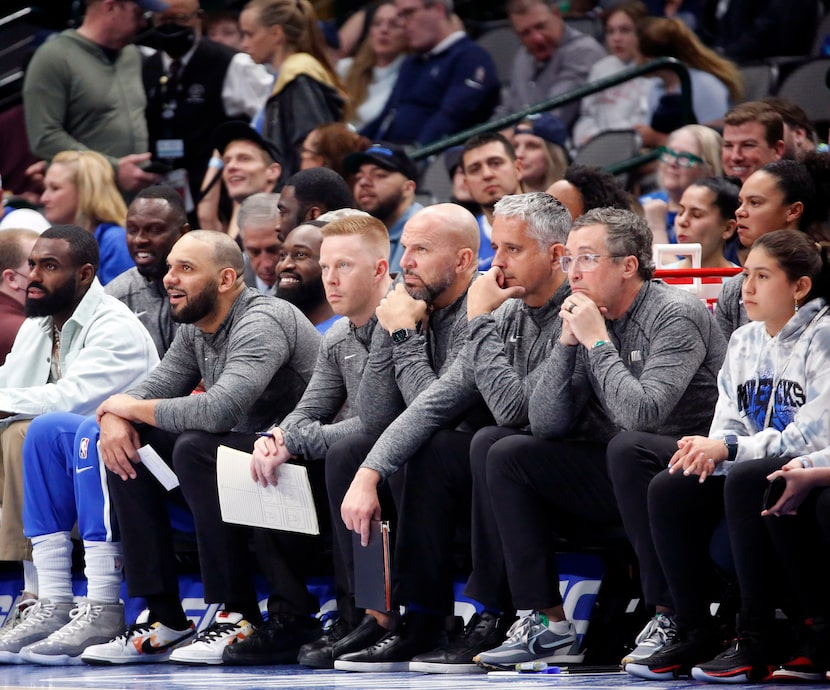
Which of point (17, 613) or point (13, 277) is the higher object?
point (13, 277)

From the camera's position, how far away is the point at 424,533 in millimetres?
4992

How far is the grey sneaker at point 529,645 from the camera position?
4.77 m

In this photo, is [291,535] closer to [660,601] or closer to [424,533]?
[424,533]

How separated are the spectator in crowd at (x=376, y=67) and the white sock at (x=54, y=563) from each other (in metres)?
4.60

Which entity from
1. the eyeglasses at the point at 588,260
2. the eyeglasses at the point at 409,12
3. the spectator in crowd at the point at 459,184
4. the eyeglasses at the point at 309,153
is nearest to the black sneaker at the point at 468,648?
the eyeglasses at the point at 588,260

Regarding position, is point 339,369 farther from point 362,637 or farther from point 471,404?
point 362,637

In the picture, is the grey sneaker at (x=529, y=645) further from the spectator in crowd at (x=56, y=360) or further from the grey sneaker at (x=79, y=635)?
the spectator in crowd at (x=56, y=360)

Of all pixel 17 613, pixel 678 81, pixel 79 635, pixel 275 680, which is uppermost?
pixel 678 81

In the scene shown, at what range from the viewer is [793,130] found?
255 inches

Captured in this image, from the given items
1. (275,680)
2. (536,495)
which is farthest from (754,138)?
(275,680)

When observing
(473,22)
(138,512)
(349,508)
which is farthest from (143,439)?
(473,22)

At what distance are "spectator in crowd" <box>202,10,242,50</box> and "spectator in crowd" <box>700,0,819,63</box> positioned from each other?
3.20 m

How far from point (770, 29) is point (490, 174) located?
2.79 m

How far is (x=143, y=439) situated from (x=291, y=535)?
2.24ft
